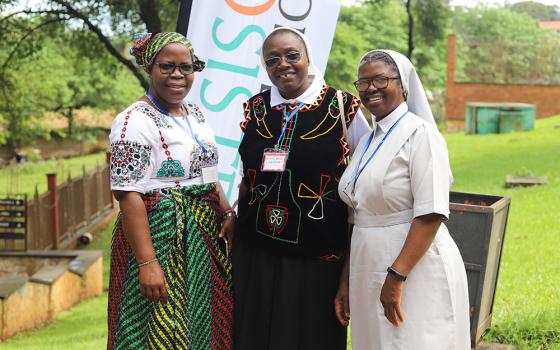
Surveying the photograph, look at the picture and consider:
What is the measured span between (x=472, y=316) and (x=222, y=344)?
1.61 m

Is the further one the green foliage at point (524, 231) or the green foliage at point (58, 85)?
the green foliage at point (58, 85)

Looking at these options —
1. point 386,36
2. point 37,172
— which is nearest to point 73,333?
point 37,172

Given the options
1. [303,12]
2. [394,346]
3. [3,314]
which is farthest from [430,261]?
[3,314]

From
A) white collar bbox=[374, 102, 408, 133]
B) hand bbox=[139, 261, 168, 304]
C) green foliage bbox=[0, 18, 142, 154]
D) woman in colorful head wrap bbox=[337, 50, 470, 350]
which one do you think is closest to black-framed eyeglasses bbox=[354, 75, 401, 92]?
woman in colorful head wrap bbox=[337, 50, 470, 350]

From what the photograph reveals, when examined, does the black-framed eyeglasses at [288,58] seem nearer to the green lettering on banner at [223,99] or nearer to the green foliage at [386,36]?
the green lettering on banner at [223,99]

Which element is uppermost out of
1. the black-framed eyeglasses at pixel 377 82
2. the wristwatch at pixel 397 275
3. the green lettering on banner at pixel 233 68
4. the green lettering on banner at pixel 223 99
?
the green lettering on banner at pixel 233 68

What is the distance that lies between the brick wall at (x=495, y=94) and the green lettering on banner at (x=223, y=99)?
2606 cm

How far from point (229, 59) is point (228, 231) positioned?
89.1 inches

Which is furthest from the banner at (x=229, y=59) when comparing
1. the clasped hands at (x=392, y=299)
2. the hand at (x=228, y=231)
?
the clasped hands at (x=392, y=299)

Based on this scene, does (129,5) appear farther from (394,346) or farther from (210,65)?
(394,346)

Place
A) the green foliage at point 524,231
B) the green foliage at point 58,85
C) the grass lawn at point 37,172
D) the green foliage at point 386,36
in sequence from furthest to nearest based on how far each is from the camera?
the grass lawn at point 37,172 → the green foliage at point 386,36 → the green foliage at point 58,85 → the green foliage at point 524,231

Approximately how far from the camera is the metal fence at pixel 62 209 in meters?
11.6

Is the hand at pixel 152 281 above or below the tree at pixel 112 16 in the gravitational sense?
below

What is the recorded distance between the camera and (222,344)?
3311 mm
